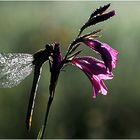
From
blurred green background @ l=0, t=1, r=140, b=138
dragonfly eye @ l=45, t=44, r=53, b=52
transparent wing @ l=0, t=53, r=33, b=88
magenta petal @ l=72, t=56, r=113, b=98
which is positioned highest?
dragonfly eye @ l=45, t=44, r=53, b=52

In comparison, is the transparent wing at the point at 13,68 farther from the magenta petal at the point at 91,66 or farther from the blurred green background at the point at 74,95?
the blurred green background at the point at 74,95

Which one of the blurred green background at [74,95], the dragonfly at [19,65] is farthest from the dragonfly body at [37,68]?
the blurred green background at [74,95]

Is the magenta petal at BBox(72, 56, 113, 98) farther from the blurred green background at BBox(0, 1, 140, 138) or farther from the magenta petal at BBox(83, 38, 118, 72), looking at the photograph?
the blurred green background at BBox(0, 1, 140, 138)

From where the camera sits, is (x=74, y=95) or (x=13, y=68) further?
(x=74, y=95)

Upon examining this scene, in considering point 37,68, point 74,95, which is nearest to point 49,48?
point 37,68

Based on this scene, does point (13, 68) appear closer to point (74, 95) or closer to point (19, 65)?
point (19, 65)

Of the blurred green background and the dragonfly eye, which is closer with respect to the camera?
the dragonfly eye

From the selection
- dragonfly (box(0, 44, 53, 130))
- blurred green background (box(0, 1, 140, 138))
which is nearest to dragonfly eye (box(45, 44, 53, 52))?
dragonfly (box(0, 44, 53, 130))
